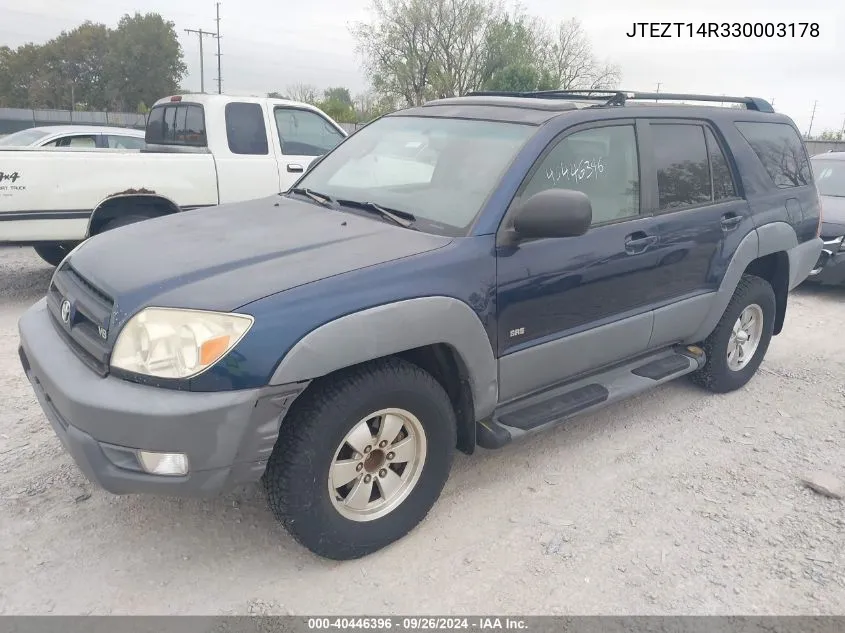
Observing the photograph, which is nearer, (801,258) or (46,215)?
(801,258)

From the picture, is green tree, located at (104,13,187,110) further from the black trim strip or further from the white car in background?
the black trim strip

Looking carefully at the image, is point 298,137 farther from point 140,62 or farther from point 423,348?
point 140,62

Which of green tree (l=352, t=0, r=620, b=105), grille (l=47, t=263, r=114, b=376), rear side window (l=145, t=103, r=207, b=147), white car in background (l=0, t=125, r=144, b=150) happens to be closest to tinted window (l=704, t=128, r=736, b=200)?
grille (l=47, t=263, r=114, b=376)

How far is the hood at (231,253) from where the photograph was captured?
7.90 ft

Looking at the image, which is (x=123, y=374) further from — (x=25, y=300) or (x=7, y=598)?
(x=25, y=300)

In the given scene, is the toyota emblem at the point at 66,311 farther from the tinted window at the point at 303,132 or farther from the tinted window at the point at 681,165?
the tinted window at the point at 303,132

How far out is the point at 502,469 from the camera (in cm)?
353

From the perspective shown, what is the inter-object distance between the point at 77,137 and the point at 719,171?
360 inches

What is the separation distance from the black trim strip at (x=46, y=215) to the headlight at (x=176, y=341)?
409cm

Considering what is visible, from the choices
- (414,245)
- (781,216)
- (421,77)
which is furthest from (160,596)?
(421,77)

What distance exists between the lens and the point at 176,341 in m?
2.29

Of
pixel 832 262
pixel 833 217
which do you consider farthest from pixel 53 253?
pixel 833 217

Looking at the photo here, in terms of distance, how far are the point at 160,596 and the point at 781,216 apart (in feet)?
14.0

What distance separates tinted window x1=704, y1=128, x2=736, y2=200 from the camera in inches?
160
